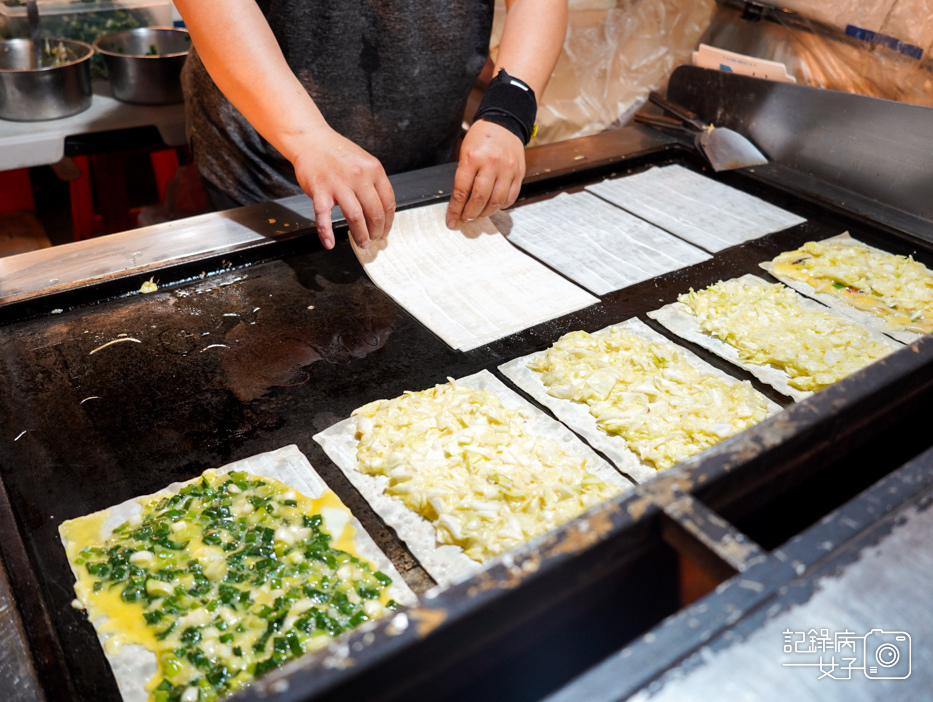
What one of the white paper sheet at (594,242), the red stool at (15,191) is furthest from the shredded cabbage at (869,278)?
the red stool at (15,191)

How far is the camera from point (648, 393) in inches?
66.4

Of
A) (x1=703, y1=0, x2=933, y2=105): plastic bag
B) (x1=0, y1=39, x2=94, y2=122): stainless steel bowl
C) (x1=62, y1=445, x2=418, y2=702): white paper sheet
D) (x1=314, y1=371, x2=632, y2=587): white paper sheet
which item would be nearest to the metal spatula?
(x1=703, y1=0, x2=933, y2=105): plastic bag

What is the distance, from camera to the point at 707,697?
634 millimetres

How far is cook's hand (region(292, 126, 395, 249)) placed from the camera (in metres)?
1.88

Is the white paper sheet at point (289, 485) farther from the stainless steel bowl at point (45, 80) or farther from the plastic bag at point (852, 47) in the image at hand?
the stainless steel bowl at point (45, 80)

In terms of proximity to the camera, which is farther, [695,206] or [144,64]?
[144,64]

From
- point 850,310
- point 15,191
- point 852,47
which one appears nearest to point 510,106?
point 850,310

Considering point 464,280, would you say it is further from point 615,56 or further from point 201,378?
point 615,56

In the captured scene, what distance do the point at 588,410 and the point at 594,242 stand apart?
854 millimetres

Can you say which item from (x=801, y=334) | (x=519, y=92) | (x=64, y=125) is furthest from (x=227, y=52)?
(x=64, y=125)

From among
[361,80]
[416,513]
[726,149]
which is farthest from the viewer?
[726,149]

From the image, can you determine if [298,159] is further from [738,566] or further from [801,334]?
[738,566]

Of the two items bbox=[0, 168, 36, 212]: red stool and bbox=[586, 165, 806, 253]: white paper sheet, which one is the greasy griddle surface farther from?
bbox=[0, 168, 36, 212]: red stool

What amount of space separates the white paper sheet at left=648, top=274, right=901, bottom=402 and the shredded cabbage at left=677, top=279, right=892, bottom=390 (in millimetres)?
13
